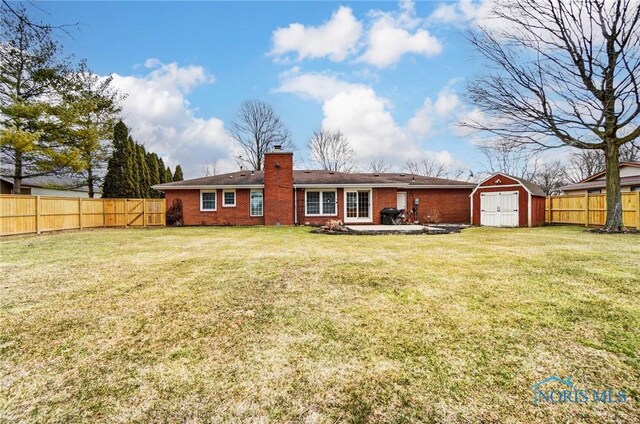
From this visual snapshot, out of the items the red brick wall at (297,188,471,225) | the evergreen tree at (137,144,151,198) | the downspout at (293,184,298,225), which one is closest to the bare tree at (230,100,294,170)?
the evergreen tree at (137,144,151,198)

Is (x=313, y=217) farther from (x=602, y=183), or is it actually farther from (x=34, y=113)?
(x=602, y=183)

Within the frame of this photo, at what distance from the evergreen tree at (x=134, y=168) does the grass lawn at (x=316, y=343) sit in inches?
828

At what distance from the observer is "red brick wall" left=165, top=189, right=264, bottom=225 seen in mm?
19000

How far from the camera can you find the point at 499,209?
17.9 metres

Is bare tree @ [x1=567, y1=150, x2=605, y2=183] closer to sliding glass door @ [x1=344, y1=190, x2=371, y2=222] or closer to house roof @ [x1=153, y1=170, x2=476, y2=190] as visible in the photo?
house roof @ [x1=153, y1=170, x2=476, y2=190]

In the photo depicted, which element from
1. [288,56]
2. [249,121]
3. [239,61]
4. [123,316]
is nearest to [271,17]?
[239,61]

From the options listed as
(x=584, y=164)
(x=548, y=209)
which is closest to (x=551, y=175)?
(x=584, y=164)

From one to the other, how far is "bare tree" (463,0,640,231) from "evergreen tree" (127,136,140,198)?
24.0m

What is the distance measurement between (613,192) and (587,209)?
3585 millimetres

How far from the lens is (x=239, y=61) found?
1399 centimetres

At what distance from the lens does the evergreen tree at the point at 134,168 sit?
938 inches

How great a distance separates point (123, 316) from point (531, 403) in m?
4.06

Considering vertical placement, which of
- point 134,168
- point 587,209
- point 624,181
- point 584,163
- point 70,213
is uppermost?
point 584,163

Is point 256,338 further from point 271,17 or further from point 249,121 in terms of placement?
point 249,121
